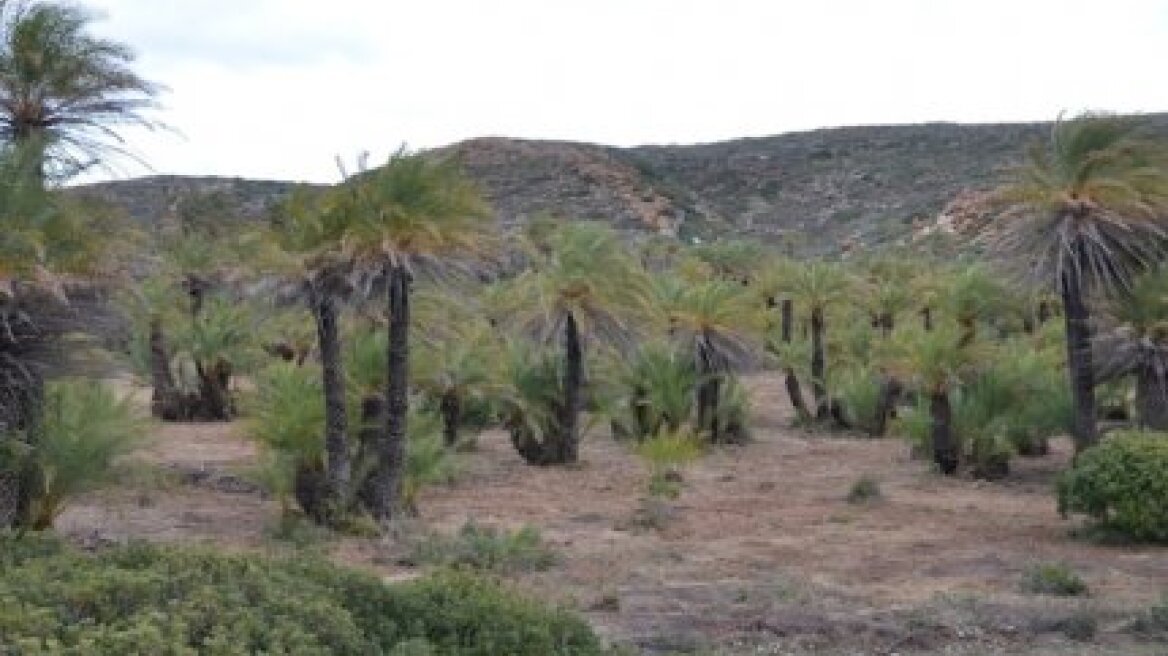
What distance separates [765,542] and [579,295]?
6.72 metres

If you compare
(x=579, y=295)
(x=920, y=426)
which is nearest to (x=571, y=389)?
(x=579, y=295)

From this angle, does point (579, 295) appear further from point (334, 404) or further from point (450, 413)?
point (334, 404)

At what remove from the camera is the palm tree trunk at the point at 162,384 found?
2863cm

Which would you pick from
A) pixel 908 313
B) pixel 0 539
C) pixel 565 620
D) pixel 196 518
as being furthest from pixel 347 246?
pixel 908 313

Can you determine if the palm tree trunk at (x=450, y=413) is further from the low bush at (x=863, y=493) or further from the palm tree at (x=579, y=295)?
the low bush at (x=863, y=493)

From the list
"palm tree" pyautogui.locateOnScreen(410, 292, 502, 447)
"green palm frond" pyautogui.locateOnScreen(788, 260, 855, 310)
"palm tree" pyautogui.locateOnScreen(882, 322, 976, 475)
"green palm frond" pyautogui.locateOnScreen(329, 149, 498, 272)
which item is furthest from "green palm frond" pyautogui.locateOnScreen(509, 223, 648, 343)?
"green palm frond" pyautogui.locateOnScreen(788, 260, 855, 310)

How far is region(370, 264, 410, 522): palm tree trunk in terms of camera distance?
15586 mm

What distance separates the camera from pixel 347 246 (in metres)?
14.9

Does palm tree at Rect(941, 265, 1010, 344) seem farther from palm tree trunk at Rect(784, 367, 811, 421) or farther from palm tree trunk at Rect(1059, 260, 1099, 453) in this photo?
palm tree trunk at Rect(1059, 260, 1099, 453)

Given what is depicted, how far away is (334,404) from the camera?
52.9ft

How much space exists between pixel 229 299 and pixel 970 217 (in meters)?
15.9

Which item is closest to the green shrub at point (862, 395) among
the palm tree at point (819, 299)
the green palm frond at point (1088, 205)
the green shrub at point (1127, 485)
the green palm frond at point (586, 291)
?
the palm tree at point (819, 299)

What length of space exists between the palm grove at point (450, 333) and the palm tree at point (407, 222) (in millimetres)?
28

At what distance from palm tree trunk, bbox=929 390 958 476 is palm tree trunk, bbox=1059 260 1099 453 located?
2502 millimetres
